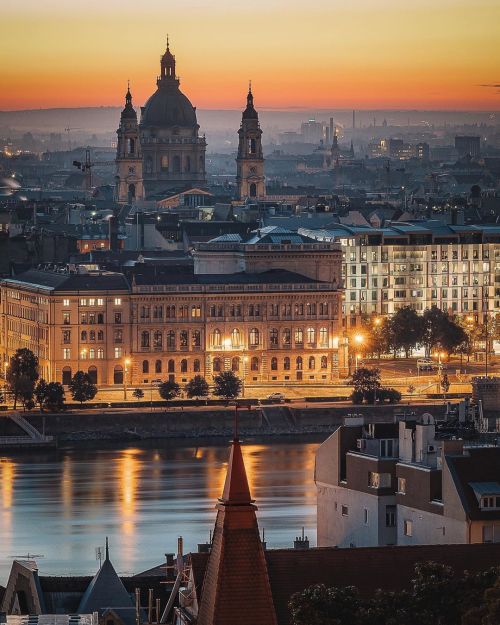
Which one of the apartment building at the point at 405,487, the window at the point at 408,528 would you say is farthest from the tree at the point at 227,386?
the window at the point at 408,528

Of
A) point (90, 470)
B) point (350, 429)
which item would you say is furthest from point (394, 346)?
point (350, 429)

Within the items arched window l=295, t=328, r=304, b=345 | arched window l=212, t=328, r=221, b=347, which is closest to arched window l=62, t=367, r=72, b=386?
arched window l=212, t=328, r=221, b=347

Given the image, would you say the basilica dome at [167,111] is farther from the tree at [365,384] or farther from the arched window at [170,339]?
the tree at [365,384]

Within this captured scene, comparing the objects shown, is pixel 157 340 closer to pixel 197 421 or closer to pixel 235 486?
pixel 197 421

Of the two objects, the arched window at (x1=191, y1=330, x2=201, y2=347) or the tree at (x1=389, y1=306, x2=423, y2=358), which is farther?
the tree at (x1=389, y1=306, x2=423, y2=358)

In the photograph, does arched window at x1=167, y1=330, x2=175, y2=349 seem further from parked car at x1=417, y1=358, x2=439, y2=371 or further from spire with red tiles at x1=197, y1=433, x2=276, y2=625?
spire with red tiles at x1=197, y1=433, x2=276, y2=625
